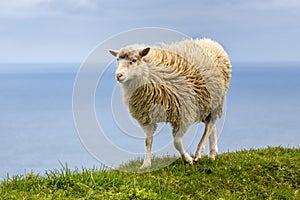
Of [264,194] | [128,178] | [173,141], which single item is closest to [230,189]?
[264,194]

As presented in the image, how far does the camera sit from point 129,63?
7.65 metres

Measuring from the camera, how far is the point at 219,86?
8984 mm

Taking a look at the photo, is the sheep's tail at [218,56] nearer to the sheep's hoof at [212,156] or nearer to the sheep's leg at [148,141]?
the sheep's hoof at [212,156]

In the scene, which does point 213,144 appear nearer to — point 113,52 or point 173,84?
point 173,84

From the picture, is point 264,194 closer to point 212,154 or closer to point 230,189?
point 230,189

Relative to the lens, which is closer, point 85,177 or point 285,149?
point 85,177

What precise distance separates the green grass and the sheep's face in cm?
147

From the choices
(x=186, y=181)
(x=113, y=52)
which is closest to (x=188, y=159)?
(x=186, y=181)

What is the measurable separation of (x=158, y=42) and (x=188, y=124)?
4.93 ft

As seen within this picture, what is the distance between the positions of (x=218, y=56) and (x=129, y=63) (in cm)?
225

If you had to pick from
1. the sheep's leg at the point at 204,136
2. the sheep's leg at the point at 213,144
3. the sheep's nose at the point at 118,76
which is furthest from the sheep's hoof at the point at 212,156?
the sheep's nose at the point at 118,76

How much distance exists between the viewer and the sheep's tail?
9.09 m

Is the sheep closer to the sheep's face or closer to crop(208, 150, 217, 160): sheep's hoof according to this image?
the sheep's face

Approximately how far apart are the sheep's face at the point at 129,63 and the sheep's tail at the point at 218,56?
1.71m
